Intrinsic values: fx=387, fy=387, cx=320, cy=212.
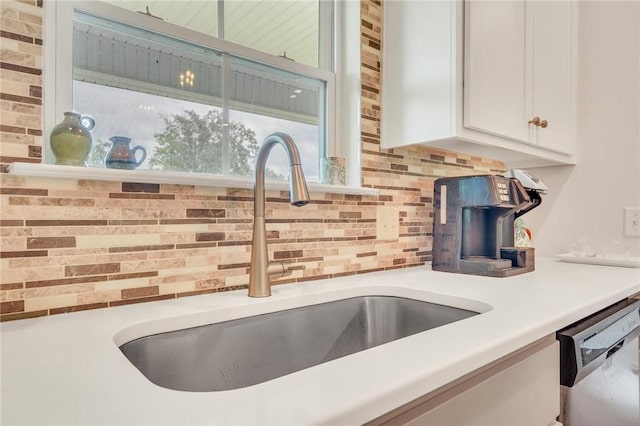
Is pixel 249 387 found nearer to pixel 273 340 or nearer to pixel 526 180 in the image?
pixel 273 340

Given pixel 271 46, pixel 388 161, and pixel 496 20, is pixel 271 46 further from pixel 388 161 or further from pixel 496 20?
pixel 496 20

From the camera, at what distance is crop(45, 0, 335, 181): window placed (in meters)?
0.98

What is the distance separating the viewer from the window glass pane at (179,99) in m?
0.99

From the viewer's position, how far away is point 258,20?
1.30 metres

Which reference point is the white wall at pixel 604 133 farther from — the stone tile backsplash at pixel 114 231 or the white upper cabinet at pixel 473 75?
the stone tile backsplash at pixel 114 231

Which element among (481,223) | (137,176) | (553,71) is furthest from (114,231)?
(553,71)

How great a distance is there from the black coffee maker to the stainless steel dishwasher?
333 millimetres

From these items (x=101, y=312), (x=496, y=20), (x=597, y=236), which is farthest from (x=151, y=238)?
(x=597, y=236)

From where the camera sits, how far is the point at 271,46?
1334 millimetres

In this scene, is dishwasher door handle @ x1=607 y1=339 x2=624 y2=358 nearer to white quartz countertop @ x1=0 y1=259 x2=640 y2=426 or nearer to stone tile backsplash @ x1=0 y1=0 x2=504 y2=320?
white quartz countertop @ x1=0 y1=259 x2=640 y2=426

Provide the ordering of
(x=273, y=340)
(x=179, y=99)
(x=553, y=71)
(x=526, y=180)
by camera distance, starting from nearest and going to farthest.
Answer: (x=273, y=340)
(x=179, y=99)
(x=526, y=180)
(x=553, y=71)

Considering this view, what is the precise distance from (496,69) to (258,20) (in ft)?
2.75

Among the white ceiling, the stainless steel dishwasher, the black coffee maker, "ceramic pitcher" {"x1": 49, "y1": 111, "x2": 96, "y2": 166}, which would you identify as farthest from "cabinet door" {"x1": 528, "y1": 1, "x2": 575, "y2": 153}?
"ceramic pitcher" {"x1": 49, "y1": 111, "x2": 96, "y2": 166}

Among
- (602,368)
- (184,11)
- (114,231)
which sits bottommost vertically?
(602,368)
